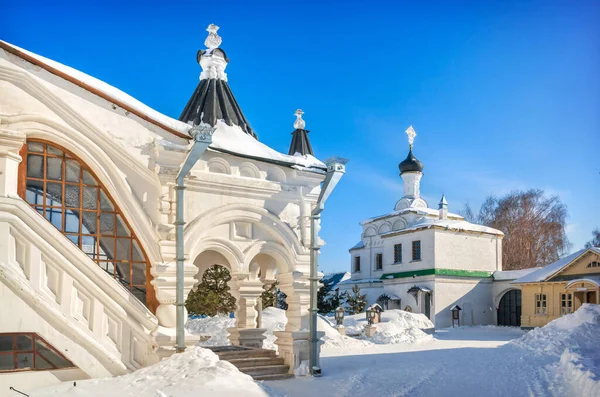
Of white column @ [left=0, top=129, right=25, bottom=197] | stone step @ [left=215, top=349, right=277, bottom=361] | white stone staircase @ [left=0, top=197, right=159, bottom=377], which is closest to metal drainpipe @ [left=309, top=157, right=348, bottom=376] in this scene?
stone step @ [left=215, top=349, right=277, bottom=361]

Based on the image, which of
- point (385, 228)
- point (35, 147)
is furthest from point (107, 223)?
point (385, 228)

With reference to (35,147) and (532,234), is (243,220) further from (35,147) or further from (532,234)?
(532,234)

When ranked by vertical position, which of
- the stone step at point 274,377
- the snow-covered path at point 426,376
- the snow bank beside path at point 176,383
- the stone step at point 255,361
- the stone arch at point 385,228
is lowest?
the snow-covered path at point 426,376

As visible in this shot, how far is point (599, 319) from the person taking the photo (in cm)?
1761

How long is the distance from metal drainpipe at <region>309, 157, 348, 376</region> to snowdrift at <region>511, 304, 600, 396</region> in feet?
14.1

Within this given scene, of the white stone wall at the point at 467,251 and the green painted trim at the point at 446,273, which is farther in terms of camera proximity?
the white stone wall at the point at 467,251

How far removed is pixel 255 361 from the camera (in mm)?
11328

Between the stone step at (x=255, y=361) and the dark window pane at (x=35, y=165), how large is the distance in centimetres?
482

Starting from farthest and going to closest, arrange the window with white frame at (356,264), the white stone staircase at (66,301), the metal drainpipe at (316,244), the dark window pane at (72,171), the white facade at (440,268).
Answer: the window with white frame at (356,264) → the white facade at (440,268) → the metal drainpipe at (316,244) → the dark window pane at (72,171) → the white stone staircase at (66,301)

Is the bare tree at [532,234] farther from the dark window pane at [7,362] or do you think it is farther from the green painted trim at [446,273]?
the dark window pane at [7,362]

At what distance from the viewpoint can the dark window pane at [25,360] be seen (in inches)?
327

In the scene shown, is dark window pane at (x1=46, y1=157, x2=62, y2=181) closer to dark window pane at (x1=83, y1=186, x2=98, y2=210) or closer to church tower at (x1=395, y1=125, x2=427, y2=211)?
dark window pane at (x1=83, y1=186, x2=98, y2=210)

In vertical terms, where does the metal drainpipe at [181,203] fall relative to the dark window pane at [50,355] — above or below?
above

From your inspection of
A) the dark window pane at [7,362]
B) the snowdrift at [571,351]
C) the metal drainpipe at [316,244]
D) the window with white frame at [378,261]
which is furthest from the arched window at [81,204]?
the window with white frame at [378,261]
